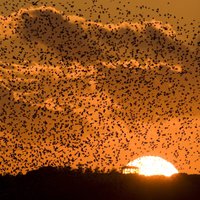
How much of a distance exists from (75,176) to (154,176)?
29.7 ft

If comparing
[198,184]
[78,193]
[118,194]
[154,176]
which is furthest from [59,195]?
[198,184]

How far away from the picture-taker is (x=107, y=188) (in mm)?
60438

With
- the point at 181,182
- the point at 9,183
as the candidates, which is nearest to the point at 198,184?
the point at 181,182

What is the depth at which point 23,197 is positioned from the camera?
5891 centimetres

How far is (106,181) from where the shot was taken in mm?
62281

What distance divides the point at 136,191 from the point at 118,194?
6.36 feet

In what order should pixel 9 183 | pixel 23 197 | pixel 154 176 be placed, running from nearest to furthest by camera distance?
pixel 23 197 → pixel 154 176 → pixel 9 183

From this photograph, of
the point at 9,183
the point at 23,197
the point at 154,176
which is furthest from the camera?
the point at 9,183

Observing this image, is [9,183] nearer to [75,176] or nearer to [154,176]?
[75,176]

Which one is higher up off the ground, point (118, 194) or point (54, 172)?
point (54, 172)

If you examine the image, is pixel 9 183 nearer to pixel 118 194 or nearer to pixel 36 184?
pixel 36 184

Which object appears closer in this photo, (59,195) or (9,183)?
(59,195)

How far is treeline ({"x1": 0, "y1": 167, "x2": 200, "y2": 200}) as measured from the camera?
195ft

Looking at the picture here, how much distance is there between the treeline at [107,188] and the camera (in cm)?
5931
